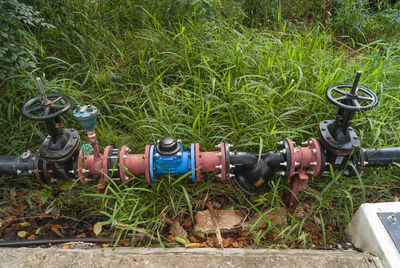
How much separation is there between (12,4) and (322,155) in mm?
2173

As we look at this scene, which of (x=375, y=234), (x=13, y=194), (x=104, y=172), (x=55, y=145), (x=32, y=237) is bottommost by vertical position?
(x=32, y=237)

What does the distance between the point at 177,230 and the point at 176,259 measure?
0.38 m

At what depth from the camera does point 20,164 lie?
1780mm

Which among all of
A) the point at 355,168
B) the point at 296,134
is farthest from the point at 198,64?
the point at 355,168

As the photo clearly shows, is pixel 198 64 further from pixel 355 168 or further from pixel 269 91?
pixel 355 168

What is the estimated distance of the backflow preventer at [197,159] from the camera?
1.67 metres

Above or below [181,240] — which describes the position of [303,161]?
above

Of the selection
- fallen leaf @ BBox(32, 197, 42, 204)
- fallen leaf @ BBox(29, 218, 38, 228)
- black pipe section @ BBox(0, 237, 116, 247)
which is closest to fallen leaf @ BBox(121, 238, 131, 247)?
black pipe section @ BBox(0, 237, 116, 247)

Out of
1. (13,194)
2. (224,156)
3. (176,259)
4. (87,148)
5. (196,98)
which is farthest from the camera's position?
(196,98)

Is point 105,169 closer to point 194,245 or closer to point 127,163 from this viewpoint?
point 127,163

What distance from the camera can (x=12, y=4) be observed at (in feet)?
6.41

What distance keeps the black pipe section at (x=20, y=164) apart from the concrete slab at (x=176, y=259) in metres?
0.47

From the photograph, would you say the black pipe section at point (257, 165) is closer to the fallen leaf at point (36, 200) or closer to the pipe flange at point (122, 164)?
the pipe flange at point (122, 164)

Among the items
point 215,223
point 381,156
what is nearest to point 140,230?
point 215,223
